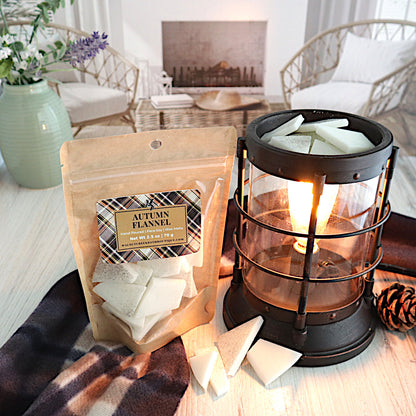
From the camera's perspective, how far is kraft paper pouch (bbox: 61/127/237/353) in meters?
0.71

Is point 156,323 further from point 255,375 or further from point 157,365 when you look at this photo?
point 255,375

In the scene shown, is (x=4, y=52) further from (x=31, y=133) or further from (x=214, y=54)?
(x=214, y=54)

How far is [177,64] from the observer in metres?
3.70

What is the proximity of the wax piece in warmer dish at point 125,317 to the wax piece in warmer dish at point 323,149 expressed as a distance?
0.36 meters

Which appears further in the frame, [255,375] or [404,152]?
[404,152]

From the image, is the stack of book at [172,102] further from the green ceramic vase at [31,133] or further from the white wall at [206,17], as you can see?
the white wall at [206,17]

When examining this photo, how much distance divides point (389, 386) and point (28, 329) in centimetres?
58

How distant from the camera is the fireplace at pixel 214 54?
3.58 metres

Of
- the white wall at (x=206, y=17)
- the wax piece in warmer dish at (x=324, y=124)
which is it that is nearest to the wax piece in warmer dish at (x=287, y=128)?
the wax piece in warmer dish at (x=324, y=124)

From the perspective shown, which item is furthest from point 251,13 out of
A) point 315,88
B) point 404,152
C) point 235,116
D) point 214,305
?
point 214,305

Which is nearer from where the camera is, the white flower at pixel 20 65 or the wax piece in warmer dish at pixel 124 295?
the wax piece in warmer dish at pixel 124 295

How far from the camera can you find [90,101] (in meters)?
2.56

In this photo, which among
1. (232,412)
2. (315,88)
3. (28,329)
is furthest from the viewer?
(315,88)

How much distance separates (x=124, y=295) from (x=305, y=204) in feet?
1.00
